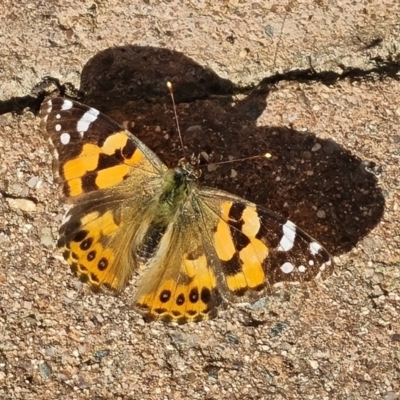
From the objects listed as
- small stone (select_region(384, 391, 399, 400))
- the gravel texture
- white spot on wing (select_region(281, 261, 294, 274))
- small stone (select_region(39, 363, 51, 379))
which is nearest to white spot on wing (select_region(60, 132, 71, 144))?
the gravel texture

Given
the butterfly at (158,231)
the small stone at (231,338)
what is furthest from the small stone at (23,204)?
the small stone at (231,338)

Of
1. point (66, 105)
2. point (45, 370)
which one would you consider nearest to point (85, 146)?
point (66, 105)

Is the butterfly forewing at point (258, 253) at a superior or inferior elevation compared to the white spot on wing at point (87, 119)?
inferior

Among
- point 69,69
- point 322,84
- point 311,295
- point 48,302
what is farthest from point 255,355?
point 69,69

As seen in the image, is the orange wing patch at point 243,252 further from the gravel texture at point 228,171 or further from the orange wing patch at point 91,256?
the orange wing patch at point 91,256

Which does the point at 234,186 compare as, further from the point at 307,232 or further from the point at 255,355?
the point at 255,355

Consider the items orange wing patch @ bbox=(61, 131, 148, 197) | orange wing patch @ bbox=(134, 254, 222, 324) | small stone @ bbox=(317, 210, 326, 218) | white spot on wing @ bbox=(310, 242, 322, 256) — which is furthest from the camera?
small stone @ bbox=(317, 210, 326, 218)

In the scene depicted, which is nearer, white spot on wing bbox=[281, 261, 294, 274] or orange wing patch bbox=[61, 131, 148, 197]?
white spot on wing bbox=[281, 261, 294, 274]

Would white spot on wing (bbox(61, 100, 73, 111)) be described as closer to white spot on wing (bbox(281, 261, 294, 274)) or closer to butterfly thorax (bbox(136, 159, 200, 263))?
butterfly thorax (bbox(136, 159, 200, 263))
